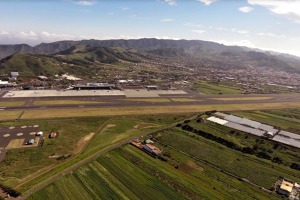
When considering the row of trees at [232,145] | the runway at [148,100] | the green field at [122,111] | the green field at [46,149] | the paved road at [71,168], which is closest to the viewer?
the paved road at [71,168]

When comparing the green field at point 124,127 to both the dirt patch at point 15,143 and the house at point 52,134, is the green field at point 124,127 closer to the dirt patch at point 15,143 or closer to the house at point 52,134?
the house at point 52,134

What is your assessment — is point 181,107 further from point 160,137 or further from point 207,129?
point 160,137

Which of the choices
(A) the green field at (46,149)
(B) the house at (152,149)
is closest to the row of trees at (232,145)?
(B) the house at (152,149)

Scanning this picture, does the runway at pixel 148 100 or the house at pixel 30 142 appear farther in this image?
the runway at pixel 148 100

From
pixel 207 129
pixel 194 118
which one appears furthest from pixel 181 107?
pixel 207 129

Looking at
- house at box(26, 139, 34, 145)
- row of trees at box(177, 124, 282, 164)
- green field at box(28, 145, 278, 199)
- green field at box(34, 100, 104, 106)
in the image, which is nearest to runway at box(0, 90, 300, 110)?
green field at box(34, 100, 104, 106)

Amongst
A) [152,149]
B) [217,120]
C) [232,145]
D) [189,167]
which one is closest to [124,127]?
[152,149]
